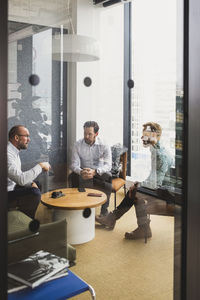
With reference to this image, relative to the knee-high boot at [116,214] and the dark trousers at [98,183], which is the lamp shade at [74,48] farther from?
the knee-high boot at [116,214]

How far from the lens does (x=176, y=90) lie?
1523 millimetres

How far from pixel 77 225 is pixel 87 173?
0.19m

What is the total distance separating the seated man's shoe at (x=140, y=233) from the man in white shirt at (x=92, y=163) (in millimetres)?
164

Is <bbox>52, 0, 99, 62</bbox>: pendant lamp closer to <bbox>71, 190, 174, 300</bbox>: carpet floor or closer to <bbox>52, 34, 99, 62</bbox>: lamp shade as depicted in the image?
<bbox>52, 34, 99, 62</bbox>: lamp shade

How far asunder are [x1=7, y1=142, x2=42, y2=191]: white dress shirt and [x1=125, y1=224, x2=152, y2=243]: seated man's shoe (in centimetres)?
54

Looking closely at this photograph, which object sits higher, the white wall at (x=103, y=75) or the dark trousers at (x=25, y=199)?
the white wall at (x=103, y=75)

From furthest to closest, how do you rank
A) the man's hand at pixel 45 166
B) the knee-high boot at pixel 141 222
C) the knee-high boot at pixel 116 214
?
the knee-high boot at pixel 141 222 → the knee-high boot at pixel 116 214 → the man's hand at pixel 45 166

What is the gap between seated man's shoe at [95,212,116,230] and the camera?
1.37 metres

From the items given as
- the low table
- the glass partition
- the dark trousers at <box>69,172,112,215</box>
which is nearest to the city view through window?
the glass partition

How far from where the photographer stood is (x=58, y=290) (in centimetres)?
118

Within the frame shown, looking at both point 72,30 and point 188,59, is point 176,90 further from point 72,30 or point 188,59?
point 72,30

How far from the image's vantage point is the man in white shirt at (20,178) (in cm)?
105

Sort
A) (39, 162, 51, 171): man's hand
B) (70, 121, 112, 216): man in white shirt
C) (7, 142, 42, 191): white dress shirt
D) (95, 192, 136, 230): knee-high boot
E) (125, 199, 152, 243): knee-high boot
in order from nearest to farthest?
(7, 142, 42, 191): white dress shirt < (39, 162, 51, 171): man's hand < (70, 121, 112, 216): man in white shirt < (95, 192, 136, 230): knee-high boot < (125, 199, 152, 243): knee-high boot

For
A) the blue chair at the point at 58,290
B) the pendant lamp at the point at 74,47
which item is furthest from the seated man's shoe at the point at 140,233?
the pendant lamp at the point at 74,47
